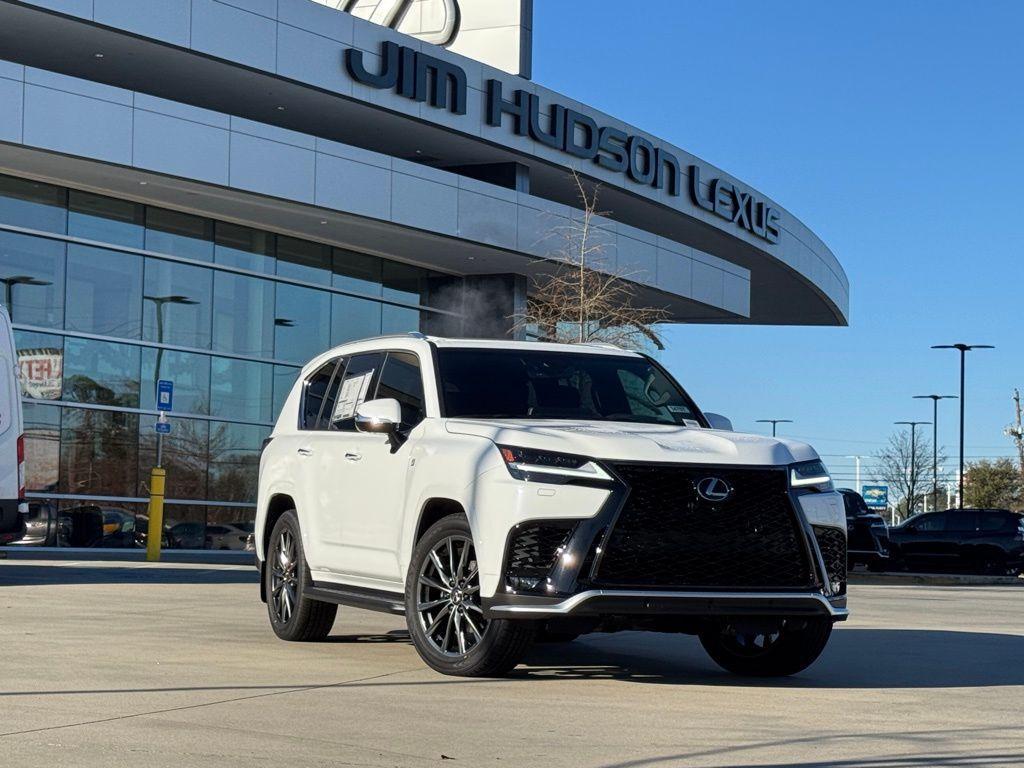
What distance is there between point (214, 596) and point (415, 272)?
22.2 metres

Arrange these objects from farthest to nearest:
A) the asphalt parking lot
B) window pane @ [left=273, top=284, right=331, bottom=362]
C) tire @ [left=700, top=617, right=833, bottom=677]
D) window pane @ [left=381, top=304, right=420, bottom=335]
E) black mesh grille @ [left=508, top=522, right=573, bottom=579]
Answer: window pane @ [left=381, top=304, right=420, bottom=335] → window pane @ [left=273, top=284, right=331, bottom=362] → tire @ [left=700, top=617, right=833, bottom=677] → black mesh grille @ [left=508, top=522, right=573, bottom=579] → the asphalt parking lot

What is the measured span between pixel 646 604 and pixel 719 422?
2.23m

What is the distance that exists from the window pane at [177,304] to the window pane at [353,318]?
143 inches

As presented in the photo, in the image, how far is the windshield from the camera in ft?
30.6

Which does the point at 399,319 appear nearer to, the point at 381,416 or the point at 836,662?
the point at 836,662

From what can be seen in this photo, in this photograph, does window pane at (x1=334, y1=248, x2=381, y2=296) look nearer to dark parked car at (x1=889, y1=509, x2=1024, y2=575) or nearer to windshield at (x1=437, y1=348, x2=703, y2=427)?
dark parked car at (x1=889, y1=509, x2=1024, y2=575)

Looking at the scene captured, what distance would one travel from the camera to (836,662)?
9984 mm

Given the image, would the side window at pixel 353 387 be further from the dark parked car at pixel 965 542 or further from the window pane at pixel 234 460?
the dark parked car at pixel 965 542

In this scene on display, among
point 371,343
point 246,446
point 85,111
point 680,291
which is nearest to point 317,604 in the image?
point 371,343

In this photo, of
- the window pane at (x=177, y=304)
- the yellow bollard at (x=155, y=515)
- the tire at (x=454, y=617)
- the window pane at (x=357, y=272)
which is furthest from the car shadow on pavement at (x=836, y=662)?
the window pane at (x=357, y=272)

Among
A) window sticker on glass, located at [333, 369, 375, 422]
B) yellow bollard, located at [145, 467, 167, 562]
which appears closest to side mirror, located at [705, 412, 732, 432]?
window sticker on glass, located at [333, 369, 375, 422]

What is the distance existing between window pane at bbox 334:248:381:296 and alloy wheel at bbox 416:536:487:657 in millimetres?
26223

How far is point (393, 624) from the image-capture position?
486 inches

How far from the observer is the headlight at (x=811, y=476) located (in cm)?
840
